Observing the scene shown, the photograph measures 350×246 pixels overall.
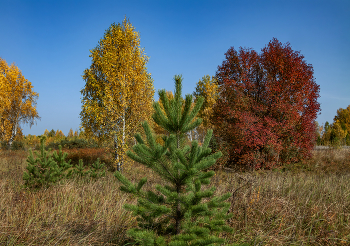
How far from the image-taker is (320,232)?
10.8 feet

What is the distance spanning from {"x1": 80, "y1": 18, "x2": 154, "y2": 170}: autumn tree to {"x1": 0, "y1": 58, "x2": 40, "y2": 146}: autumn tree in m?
13.6

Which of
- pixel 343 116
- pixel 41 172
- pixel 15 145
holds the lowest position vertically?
pixel 41 172

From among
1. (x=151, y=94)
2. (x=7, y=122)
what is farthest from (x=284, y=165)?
(x=7, y=122)

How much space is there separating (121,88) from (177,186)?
A: 8491mm

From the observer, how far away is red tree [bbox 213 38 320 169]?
32.1 ft

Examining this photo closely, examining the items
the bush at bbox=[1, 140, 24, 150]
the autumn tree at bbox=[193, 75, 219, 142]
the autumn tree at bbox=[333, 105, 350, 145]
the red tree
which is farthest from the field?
the autumn tree at bbox=[333, 105, 350, 145]

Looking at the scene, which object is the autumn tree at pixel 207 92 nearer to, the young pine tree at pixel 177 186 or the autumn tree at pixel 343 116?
the young pine tree at pixel 177 186

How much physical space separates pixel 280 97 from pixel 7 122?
76.1 feet

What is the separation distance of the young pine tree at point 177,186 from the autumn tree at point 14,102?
73.2ft

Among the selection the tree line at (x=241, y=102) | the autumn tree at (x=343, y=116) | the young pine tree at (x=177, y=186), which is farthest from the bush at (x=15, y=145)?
the autumn tree at (x=343, y=116)

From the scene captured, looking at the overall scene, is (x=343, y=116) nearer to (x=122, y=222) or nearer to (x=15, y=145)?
(x=122, y=222)

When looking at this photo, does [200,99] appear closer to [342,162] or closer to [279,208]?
[279,208]

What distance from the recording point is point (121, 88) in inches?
397

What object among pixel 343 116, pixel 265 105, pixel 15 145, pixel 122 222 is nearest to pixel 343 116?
pixel 343 116
